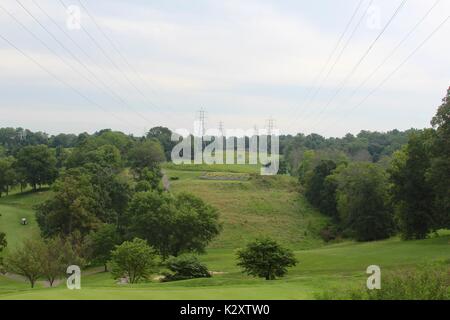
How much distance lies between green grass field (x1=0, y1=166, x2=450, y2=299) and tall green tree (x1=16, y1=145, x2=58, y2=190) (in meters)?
3.52

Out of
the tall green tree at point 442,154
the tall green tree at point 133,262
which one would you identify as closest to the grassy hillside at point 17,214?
the tall green tree at point 133,262

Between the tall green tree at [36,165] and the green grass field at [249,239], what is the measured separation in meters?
3.52

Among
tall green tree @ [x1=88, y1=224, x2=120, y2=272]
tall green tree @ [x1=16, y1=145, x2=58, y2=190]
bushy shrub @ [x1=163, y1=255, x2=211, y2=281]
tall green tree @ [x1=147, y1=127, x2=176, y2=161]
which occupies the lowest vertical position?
tall green tree @ [x1=88, y1=224, x2=120, y2=272]

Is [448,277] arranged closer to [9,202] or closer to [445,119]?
[445,119]

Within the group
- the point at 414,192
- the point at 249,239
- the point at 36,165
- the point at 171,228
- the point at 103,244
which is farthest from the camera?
the point at 36,165

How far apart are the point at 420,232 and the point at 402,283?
42.4m

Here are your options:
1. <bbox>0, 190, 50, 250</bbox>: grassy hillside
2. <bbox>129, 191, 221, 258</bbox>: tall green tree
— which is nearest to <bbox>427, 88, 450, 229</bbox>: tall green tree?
<bbox>129, 191, 221, 258</bbox>: tall green tree

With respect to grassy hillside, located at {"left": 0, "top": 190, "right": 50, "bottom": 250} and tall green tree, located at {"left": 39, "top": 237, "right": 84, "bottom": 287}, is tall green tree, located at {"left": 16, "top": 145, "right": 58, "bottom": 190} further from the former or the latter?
tall green tree, located at {"left": 39, "top": 237, "right": 84, "bottom": 287}

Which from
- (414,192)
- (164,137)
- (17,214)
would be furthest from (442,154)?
(164,137)

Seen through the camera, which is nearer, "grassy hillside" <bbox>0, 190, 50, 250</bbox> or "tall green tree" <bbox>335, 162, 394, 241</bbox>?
"tall green tree" <bbox>335, 162, 394, 241</bbox>

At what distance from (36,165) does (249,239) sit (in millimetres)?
53983

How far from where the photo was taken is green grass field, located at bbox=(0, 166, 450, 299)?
71.5ft

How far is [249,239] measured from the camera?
233 feet

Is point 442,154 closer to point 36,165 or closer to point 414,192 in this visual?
point 414,192
